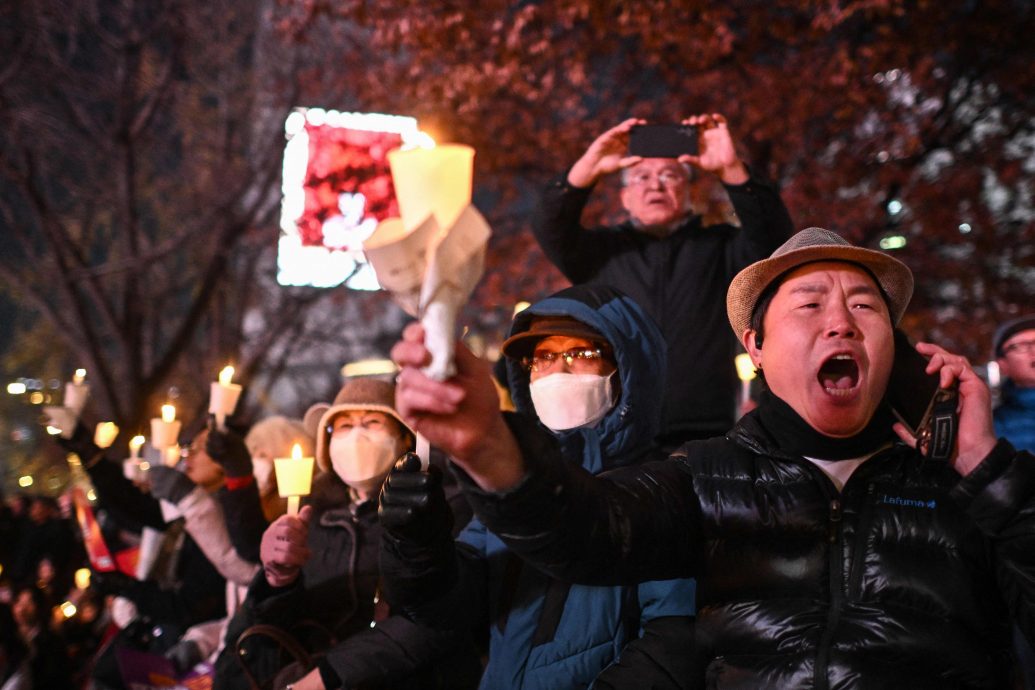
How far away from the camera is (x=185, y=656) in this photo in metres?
5.50

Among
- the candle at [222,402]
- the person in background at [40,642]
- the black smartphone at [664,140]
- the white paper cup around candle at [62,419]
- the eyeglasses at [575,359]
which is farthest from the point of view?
the person in background at [40,642]

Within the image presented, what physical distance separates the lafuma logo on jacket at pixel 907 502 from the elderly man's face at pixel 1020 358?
2.90 m

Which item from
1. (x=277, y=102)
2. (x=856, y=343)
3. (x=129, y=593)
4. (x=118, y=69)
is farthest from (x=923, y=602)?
(x=277, y=102)

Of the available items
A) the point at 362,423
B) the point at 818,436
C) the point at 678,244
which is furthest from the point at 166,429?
the point at 818,436

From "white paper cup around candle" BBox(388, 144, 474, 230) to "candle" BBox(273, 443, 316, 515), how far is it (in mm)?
2349

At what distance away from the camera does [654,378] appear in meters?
3.37

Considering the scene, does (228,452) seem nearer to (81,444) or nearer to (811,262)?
(81,444)

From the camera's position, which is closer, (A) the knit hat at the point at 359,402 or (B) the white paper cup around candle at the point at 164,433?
(A) the knit hat at the point at 359,402

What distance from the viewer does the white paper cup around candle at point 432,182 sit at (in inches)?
56.1

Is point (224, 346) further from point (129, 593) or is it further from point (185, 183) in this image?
point (129, 593)

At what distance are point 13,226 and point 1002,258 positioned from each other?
14470 mm

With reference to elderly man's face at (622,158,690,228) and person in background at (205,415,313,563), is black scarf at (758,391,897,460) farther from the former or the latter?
person in background at (205,415,313,563)

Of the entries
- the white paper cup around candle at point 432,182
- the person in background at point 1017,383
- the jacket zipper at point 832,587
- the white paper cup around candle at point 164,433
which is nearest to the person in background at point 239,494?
the white paper cup around candle at point 164,433

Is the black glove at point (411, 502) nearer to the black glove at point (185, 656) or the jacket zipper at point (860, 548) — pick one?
the jacket zipper at point (860, 548)
